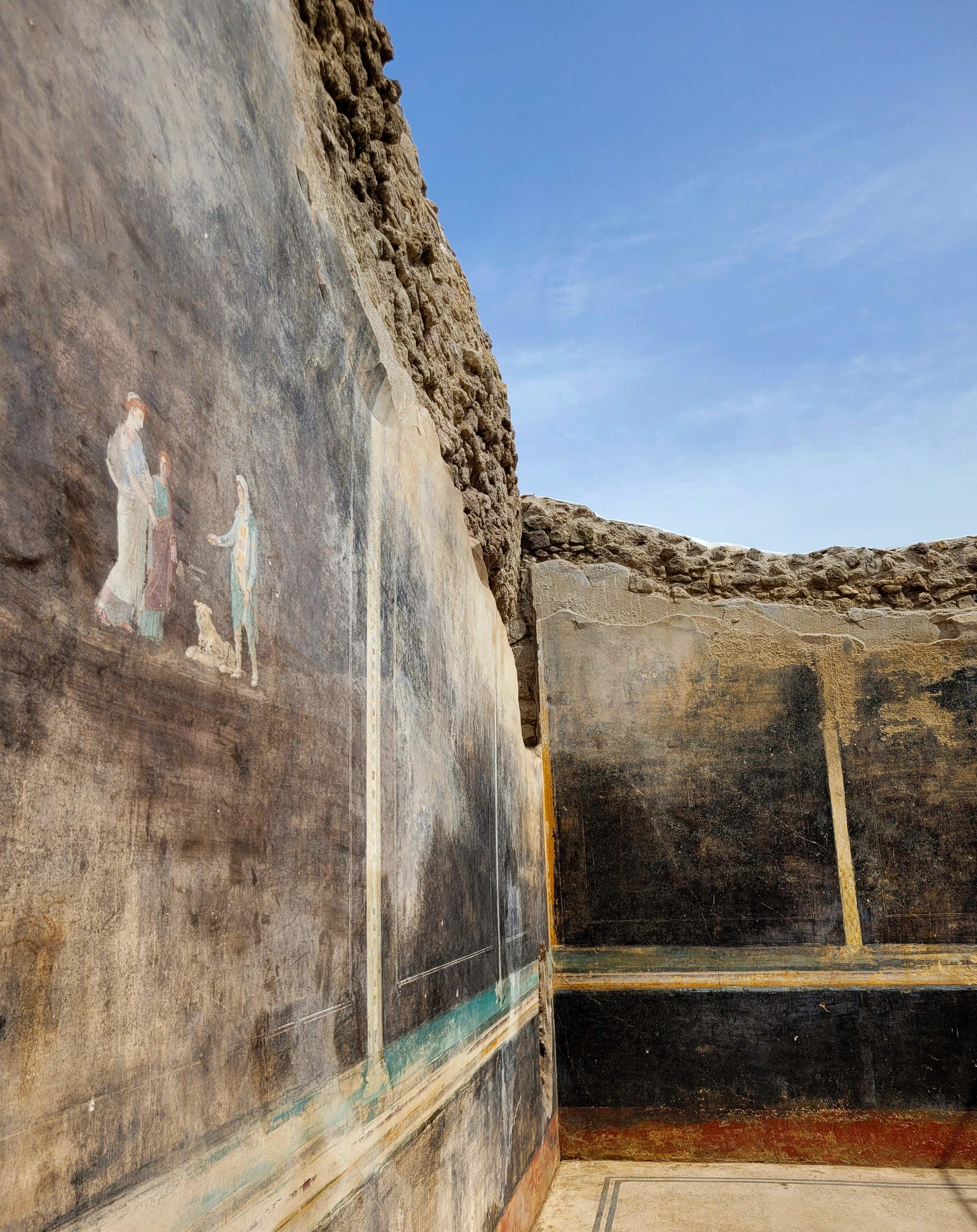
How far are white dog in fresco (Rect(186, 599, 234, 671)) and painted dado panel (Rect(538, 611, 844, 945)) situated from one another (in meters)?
4.00

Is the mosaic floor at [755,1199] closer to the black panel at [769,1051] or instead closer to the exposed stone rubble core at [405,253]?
the black panel at [769,1051]

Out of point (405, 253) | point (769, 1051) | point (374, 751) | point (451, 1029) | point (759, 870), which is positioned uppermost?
point (405, 253)

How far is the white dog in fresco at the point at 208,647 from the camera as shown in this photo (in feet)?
4.12

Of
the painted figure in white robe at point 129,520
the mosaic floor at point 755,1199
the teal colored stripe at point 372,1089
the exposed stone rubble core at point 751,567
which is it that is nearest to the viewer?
the painted figure in white robe at point 129,520

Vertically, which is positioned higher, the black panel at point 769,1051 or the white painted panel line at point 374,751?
the white painted panel line at point 374,751

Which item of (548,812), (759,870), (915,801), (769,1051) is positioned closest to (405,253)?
(548,812)

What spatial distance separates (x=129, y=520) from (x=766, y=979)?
14.9 feet

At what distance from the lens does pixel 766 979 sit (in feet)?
15.7

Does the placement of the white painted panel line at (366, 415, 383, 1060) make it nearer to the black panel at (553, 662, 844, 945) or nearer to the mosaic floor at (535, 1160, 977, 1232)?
the mosaic floor at (535, 1160, 977, 1232)

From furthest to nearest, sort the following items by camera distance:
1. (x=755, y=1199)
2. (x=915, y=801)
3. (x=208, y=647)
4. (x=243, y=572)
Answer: (x=915, y=801)
(x=755, y=1199)
(x=243, y=572)
(x=208, y=647)

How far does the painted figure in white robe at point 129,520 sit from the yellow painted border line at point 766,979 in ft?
14.1

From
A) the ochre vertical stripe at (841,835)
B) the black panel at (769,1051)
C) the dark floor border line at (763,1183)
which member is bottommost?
the dark floor border line at (763,1183)

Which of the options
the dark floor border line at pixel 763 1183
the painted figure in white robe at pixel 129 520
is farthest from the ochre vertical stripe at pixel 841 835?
the painted figure in white robe at pixel 129 520

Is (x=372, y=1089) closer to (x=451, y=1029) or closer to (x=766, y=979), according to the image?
(x=451, y=1029)
